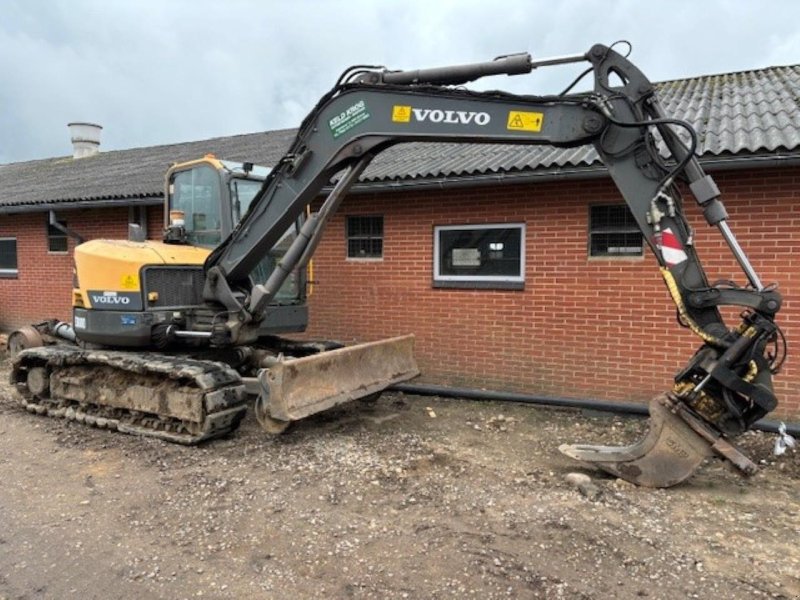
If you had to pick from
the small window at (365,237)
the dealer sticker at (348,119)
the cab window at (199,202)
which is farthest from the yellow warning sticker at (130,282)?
the small window at (365,237)

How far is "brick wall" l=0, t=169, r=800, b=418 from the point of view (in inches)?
236

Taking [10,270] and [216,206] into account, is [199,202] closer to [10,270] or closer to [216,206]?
[216,206]

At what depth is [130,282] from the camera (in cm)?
591

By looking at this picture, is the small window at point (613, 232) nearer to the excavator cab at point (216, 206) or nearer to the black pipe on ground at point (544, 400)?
the black pipe on ground at point (544, 400)

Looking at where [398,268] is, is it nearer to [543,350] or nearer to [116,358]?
[543,350]

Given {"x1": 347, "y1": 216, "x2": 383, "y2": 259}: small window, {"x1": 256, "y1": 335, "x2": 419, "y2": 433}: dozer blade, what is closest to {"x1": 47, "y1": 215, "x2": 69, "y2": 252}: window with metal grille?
{"x1": 347, "y1": 216, "x2": 383, "y2": 259}: small window

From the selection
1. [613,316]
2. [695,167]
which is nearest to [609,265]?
[613,316]

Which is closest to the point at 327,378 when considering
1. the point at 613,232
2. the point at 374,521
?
the point at 374,521

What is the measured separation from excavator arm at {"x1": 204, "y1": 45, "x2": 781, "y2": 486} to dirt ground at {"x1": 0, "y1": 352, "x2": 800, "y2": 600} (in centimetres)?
47

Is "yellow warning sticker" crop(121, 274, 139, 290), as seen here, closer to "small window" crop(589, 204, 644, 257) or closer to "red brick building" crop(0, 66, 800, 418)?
"red brick building" crop(0, 66, 800, 418)

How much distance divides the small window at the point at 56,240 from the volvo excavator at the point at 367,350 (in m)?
5.36

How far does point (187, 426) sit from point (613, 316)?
15.0 ft

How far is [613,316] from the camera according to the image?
6703 millimetres

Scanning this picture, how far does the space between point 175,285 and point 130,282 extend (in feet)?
1.42
